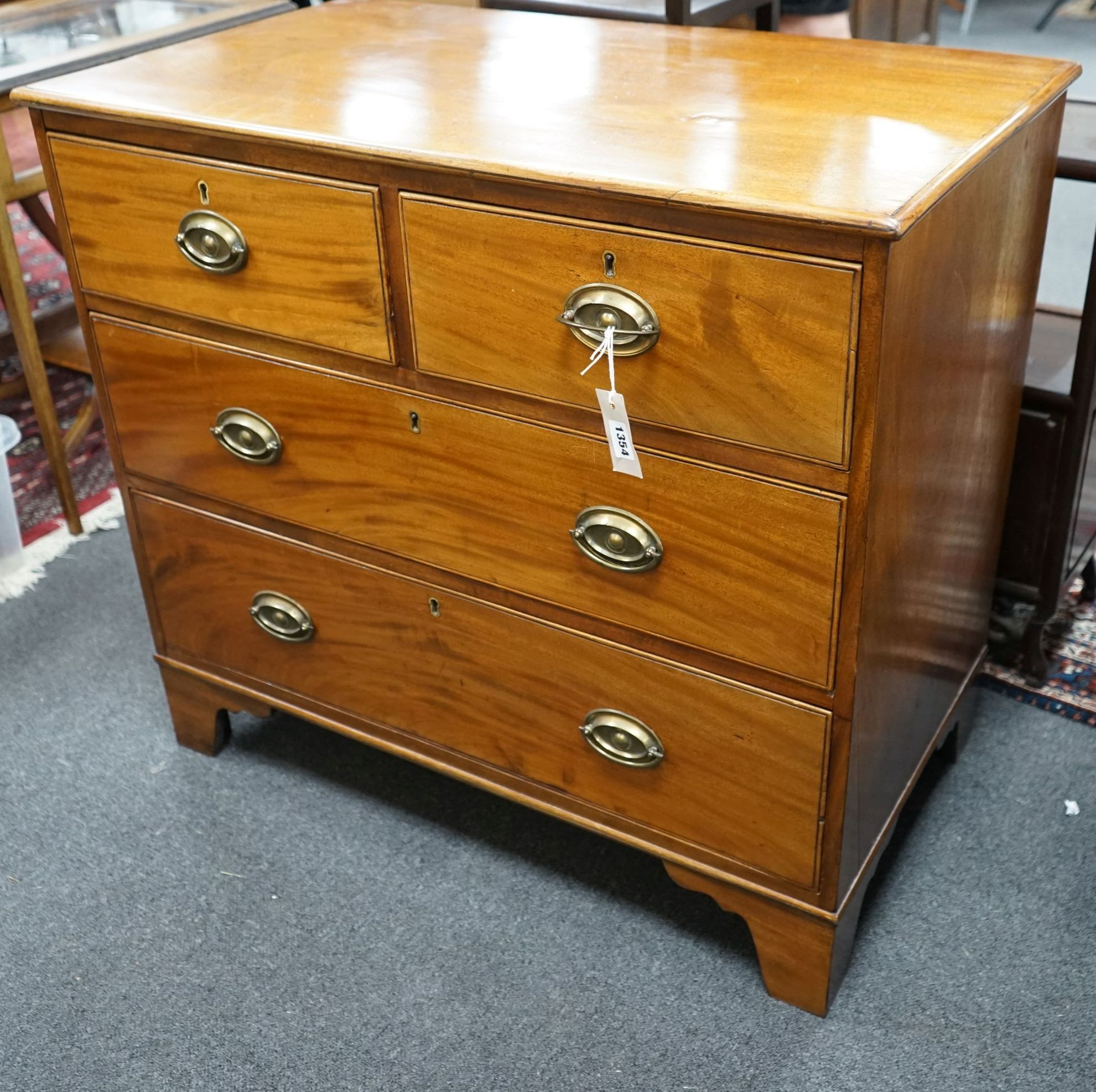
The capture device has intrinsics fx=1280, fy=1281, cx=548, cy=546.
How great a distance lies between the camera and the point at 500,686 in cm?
145

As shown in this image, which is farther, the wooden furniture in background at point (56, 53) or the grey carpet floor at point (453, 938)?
the wooden furniture in background at point (56, 53)

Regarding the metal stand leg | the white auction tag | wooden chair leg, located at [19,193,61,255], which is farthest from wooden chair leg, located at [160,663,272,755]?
the metal stand leg

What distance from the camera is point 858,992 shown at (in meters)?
1.41

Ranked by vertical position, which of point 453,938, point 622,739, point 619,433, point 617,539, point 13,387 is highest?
point 619,433

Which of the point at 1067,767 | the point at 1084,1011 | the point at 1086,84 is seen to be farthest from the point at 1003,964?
the point at 1086,84

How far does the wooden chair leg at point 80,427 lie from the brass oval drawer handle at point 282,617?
40.0 inches

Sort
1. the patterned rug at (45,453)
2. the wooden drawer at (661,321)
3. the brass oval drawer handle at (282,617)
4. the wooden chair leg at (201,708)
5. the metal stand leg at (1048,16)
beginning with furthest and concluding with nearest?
the metal stand leg at (1048,16)
the patterned rug at (45,453)
the wooden chair leg at (201,708)
the brass oval drawer handle at (282,617)
the wooden drawer at (661,321)

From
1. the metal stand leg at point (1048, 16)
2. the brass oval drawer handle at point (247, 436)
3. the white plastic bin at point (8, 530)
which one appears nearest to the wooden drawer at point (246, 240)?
the brass oval drawer handle at point (247, 436)

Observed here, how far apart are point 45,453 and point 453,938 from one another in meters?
1.51

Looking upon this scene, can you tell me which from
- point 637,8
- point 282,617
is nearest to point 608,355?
point 282,617

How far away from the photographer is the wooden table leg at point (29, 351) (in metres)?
1.97

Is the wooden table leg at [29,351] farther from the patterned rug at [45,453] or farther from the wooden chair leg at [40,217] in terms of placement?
the wooden chair leg at [40,217]

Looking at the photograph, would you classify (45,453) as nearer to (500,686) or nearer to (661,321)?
(500,686)

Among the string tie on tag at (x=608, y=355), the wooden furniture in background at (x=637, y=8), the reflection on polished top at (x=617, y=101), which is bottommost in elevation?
the string tie on tag at (x=608, y=355)
